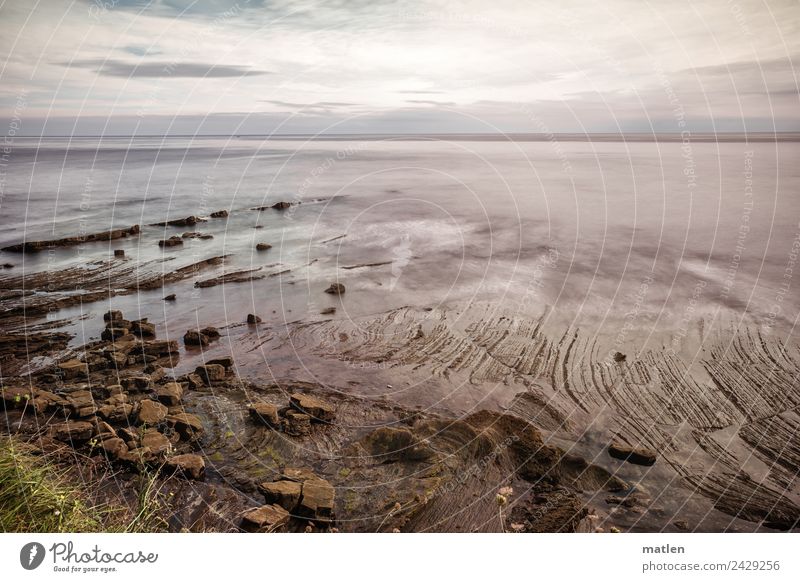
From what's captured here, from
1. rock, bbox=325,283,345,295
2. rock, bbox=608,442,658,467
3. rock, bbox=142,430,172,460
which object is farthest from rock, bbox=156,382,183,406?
rock, bbox=608,442,658,467

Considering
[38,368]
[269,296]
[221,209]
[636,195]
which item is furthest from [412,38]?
[636,195]

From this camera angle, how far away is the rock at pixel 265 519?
545 cm

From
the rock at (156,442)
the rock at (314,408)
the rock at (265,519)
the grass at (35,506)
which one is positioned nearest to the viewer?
the grass at (35,506)

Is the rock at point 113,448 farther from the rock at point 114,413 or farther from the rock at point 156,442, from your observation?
the rock at point 114,413

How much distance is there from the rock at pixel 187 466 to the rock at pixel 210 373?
7.30 ft

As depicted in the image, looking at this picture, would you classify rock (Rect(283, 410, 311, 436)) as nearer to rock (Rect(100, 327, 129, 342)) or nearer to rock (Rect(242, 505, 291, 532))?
rock (Rect(242, 505, 291, 532))

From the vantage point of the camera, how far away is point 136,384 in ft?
26.7

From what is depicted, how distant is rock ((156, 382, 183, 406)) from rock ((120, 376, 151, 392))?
29cm

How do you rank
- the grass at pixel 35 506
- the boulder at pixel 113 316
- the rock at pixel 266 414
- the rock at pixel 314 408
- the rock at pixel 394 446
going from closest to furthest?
the grass at pixel 35 506 → the rock at pixel 394 446 → the rock at pixel 266 414 → the rock at pixel 314 408 → the boulder at pixel 113 316

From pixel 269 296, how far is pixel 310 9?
22.8 ft

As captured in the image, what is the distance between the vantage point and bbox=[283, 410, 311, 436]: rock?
23.5 ft
